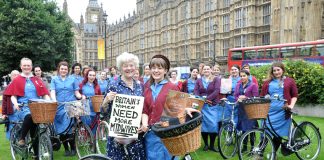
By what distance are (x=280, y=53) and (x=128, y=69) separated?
26.2 meters

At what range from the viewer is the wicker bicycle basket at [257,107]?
19.9ft

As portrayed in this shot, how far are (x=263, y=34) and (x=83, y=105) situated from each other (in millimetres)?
35737

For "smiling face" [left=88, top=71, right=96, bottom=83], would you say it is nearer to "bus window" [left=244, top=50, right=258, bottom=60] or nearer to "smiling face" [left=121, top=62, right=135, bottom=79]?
"smiling face" [left=121, top=62, right=135, bottom=79]

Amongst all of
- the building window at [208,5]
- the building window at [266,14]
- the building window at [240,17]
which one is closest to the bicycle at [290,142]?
the building window at [266,14]

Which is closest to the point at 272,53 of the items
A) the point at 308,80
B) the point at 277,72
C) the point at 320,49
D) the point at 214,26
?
the point at 320,49

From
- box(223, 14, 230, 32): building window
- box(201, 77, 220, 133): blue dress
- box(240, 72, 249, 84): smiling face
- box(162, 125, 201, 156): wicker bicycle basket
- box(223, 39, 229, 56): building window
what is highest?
box(223, 14, 230, 32): building window

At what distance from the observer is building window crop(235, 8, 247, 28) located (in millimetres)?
41000

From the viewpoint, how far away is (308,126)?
23.2 ft

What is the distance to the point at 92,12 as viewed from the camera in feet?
471

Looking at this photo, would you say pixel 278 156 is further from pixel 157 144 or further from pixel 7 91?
pixel 7 91

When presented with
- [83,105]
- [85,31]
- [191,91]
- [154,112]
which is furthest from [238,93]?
[85,31]

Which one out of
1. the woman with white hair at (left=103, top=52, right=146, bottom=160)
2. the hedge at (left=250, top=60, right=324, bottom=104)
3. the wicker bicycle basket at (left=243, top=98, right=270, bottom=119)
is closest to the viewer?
the woman with white hair at (left=103, top=52, right=146, bottom=160)

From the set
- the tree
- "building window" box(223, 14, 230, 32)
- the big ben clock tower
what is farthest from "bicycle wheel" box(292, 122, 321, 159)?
the big ben clock tower

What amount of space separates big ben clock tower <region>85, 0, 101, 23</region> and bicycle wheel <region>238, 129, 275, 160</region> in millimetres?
140123
